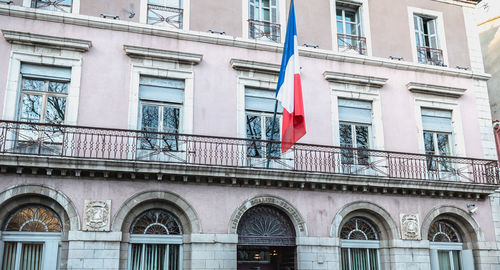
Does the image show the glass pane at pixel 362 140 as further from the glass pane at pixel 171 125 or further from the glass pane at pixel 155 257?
the glass pane at pixel 155 257

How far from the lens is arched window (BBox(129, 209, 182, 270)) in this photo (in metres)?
12.7

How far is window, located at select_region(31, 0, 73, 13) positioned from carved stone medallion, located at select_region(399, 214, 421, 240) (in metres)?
10.8

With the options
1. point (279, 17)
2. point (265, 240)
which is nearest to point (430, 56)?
point (279, 17)

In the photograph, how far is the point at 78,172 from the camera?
12156mm

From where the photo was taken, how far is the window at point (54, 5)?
13.5 metres

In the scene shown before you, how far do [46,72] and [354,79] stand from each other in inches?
341

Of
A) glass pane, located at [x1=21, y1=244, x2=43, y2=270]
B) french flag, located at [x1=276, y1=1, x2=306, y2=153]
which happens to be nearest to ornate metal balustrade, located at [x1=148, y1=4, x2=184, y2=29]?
french flag, located at [x1=276, y1=1, x2=306, y2=153]

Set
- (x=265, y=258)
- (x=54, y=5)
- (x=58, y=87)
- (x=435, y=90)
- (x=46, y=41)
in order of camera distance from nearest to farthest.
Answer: (x=46, y=41) → (x=58, y=87) → (x=54, y=5) → (x=265, y=258) → (x=435, y=90)

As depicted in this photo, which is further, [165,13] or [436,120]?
[436,120]

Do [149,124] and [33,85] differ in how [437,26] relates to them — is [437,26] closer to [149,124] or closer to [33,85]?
[149,124]

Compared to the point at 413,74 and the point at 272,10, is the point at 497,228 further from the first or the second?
the point at 272,10

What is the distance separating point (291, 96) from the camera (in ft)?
42.1

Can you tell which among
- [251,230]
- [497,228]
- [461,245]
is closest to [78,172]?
[251,230]

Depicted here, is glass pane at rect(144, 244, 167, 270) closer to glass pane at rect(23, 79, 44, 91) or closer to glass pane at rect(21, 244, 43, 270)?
glass pane at rect(21, 244, 43, 270)
